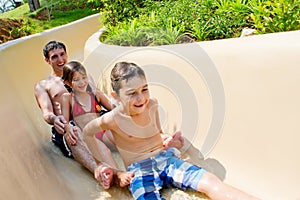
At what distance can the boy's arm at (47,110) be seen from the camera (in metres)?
2.70

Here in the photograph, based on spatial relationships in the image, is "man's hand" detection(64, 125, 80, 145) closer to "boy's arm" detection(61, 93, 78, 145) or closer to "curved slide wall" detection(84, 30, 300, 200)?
"boy's arm" detection(61, 93, 78, 145)

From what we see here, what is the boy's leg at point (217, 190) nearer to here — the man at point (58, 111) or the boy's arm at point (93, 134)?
the man at point (58, 111)

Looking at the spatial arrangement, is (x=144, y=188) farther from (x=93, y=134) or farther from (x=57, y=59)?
(x=57, y=59)

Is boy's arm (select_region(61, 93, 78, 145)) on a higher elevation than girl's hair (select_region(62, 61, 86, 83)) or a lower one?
lower

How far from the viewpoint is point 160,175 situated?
85.1 inches

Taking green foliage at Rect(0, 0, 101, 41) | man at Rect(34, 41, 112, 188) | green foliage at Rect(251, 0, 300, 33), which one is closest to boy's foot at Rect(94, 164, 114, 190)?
man at Rect(34, 41, 112, 188)

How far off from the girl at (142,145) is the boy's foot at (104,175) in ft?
0.42

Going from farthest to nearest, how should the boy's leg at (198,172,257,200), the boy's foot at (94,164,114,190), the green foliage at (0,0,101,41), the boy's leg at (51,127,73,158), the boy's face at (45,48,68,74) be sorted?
1. the green foliage at (0,0,101,41)
2. the boy's face at (45,48,68,74)
3. the boy's leg at (51,127,73,158)
4. the boy's foot at (94,164,114,190)
5. the boy's leg at (198,172,257,200)

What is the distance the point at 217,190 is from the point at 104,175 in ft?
2.49

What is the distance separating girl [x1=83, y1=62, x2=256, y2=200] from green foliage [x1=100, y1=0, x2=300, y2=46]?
1066 millimetres

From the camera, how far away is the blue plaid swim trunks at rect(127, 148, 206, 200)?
2062 millimetres

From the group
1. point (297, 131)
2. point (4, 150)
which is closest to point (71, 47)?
point (4, 150)

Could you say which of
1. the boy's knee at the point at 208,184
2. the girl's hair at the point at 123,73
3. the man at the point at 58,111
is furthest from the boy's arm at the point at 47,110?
the boy's knee at the point at 208,184

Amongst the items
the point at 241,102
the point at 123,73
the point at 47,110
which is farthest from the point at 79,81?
the point at 241,102
